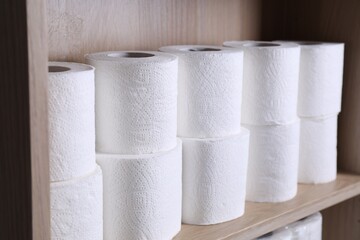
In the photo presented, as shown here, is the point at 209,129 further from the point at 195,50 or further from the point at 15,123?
the point at 15,123

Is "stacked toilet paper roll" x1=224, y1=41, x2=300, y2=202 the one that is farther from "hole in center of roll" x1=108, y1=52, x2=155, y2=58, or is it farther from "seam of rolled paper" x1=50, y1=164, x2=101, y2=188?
"seam of rolled paper" x1=50, y1=164, x2=101, y2=188

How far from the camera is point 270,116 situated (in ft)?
Answer: 2.97

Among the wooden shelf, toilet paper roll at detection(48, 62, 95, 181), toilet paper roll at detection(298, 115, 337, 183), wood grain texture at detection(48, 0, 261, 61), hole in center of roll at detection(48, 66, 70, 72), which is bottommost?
the wooden shelf

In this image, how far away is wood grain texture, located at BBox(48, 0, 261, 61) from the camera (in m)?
0.81

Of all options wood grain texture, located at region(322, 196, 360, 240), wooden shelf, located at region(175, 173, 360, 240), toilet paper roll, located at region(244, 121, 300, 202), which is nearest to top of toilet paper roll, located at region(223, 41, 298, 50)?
toilet paper roll, located at region(244, 121, 300, 202)

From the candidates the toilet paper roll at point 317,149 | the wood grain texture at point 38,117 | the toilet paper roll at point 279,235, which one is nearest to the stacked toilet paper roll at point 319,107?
the toilet paper roll at point 317,149

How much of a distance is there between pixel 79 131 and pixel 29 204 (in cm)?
11

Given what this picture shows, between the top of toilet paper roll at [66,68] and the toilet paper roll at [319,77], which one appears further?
the toilet paper roll at [319,77]

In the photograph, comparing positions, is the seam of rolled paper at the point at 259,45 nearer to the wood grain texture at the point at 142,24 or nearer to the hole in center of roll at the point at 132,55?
the wood grain texture at the point at 142,24

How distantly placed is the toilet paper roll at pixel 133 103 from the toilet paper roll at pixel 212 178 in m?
0.08

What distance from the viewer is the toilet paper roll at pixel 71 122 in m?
0.63

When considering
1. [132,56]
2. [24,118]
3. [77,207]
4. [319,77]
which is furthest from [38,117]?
[319,77]

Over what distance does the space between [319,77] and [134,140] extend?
1.26 feet

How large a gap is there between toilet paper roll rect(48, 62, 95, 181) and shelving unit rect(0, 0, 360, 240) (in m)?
0.05
